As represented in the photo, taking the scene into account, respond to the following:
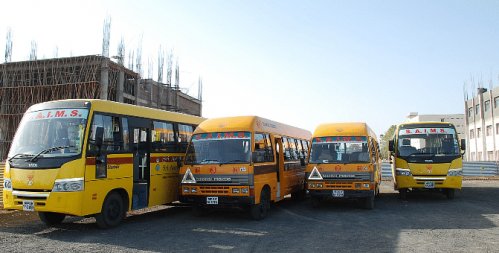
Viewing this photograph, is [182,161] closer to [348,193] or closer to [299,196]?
[348,193]

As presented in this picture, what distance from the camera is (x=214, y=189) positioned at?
10.2 m

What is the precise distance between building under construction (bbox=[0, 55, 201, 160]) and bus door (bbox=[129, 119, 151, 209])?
17430 millimetres

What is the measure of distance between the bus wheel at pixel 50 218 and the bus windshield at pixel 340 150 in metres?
7.27

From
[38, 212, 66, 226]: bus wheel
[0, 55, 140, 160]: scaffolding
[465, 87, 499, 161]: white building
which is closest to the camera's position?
[38, 212, 66, 226]: bus wheel

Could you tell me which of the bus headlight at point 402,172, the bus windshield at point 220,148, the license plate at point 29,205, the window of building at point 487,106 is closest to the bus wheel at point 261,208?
the bus windshield at point 220,148

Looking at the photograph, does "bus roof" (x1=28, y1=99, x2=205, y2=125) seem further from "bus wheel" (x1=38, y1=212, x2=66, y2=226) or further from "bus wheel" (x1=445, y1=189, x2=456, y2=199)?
"bus wheel" (x1=445, y1=189, x2=456, y2=199)

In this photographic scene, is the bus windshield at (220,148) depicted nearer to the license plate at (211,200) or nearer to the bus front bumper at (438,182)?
the license plate at (211,200)

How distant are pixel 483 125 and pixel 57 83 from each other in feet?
170

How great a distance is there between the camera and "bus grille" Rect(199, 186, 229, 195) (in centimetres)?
1007

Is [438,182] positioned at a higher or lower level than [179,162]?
lower

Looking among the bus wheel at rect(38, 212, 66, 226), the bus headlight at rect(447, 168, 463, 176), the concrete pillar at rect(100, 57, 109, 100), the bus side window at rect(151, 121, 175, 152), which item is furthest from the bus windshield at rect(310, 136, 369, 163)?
the concrete pillar at rect(100, 57, 109, 100)

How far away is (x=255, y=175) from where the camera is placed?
1012cm

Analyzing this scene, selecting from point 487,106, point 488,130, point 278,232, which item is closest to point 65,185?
point 278,232

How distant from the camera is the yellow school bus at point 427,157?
13938 mm
